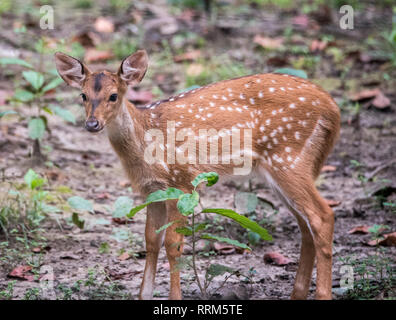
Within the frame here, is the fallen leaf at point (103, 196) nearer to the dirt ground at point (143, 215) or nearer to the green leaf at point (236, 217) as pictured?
the dirt ground at point (143, 215)

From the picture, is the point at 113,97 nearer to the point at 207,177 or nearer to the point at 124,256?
the point at 207,177

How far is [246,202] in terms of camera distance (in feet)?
21.4

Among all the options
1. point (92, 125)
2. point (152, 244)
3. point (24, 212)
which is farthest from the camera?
point (24, 212)

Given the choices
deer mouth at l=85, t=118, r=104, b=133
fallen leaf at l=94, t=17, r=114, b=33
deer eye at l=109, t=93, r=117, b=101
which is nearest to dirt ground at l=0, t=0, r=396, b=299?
deer mouth at l=85, t=118, r=104, b=133

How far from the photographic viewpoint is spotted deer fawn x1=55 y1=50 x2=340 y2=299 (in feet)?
18.5

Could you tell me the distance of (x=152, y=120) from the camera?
20.2 ft

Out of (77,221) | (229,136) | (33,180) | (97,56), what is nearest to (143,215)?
(77,221)

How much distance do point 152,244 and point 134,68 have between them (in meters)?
1.60

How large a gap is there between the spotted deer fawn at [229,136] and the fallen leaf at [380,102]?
3627mm

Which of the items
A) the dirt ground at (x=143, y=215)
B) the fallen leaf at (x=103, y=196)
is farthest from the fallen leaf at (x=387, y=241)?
the fallen leaf at (x=103, y=196)

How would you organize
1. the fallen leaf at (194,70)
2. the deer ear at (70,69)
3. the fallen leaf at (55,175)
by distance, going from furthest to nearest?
the fallen leaf at (194,70)
the fallen leaf at (55,175)
the deer ear at (70,69)

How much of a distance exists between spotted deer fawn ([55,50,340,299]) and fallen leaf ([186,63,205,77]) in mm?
4129

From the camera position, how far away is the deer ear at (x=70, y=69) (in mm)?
5867
